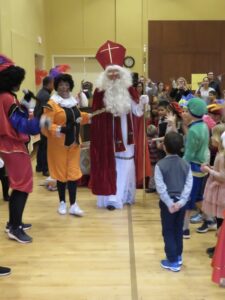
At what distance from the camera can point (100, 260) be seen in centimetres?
351

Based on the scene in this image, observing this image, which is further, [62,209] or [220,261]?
[62,209]

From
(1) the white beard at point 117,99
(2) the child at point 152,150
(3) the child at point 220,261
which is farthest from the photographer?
(2) the child at point 152,150

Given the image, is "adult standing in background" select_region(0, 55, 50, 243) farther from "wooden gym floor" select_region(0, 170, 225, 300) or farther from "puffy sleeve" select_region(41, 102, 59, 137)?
"wooden gym floor" select_region(0, 170, 225, 300)

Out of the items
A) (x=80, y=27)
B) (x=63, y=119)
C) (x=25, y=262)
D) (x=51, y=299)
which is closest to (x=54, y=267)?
(x=25, y=262)

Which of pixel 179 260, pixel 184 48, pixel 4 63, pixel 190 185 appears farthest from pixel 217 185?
pixel 184 48

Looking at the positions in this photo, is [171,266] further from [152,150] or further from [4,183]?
[4,183]

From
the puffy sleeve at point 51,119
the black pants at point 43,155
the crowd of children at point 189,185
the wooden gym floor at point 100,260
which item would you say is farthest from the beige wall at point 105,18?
the crowd of children at point 189,185

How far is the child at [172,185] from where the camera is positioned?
309 cm

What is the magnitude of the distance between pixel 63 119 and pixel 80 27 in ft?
29.1

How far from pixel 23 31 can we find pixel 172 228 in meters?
7.51

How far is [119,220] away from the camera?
4.56 metres

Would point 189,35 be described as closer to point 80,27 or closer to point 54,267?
point 80,27

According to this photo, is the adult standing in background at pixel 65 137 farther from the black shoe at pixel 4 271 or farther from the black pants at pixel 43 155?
the black pants at pixel 43 155

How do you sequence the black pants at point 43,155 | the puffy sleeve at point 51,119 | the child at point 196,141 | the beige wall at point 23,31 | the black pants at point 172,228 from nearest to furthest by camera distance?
the black pants at point 172,228, the child at point 196,141, the puffy sleeve at point 51,119, the black pants at point 43,155, the beige wall at point 23,31
